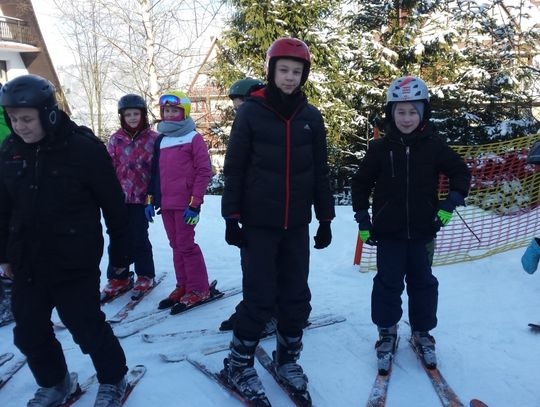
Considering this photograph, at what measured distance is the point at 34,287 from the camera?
→ 7.66 ft

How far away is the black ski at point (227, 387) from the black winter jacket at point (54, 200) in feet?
3.48

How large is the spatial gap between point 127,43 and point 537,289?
15.0 meters

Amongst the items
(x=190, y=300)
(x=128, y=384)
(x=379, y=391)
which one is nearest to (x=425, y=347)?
(x=379, y=391)

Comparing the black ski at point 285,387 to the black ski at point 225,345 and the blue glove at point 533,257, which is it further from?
the blue glove at point 533,257

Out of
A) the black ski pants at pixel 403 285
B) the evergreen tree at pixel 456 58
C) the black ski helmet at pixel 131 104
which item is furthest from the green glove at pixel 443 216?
the evergreen tree at pixel 456 58

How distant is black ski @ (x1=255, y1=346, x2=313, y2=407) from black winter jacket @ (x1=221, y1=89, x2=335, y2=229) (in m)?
0.98

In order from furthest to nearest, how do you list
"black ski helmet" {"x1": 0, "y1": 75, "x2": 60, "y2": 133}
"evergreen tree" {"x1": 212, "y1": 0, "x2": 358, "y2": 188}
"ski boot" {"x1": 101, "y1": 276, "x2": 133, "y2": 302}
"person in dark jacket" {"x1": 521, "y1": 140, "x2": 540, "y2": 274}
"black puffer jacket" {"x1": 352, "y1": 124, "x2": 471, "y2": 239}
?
"evergreen tree" {"x1": 212, "y1": 0, "x2": 358, "y2": 188}
"ski boot" {"x1": 101, "y1": 276, "x2": 133, "y2": 302}
"black puffer jacket" {"x1": 352, "y1": 124, "x2": 471, "y2": 239}
"person in dark jacket" {"x1": 521, "y1": 140, "x2": 540, "y2": 274}
"black ski helmet" {"x1": 0, "y1": 75, "x2": 60, "y2": 133}

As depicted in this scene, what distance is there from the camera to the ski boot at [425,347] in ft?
9.68

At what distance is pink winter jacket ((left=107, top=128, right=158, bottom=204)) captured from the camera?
425 cm

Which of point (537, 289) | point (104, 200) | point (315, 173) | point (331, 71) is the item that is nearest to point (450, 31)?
point (331, 71)

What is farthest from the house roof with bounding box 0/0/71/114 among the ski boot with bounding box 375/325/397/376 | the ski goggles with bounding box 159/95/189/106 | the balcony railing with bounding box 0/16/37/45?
the ski boot with bounding box 375/325/397/376

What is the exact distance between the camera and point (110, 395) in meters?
2.53

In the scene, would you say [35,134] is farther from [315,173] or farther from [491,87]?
[491,87]

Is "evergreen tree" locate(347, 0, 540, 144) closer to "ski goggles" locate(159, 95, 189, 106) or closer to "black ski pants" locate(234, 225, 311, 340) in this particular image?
"ski goggles" locate(159, 95, 189, 106)
